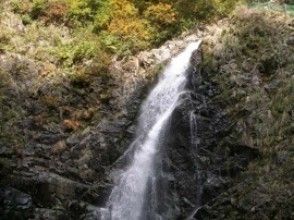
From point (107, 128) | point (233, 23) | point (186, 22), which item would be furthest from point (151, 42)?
point (107, 128)

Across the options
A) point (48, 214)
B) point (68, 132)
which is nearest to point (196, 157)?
point (68, 132)

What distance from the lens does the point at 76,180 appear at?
1508cm

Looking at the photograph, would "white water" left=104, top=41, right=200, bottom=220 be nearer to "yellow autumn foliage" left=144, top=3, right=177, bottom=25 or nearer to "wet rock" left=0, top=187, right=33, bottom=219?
"yellow autumn foliage" left=144, top=3, right=177, bottom=25

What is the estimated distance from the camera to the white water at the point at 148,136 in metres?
15.2

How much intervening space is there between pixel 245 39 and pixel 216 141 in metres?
4.43

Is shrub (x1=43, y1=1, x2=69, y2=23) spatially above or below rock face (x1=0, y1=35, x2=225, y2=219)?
above

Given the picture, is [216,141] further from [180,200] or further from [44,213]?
[44,213]

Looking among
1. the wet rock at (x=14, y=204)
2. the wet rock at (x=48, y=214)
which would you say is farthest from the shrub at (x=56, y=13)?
the wet rock at (x=48, y=214)

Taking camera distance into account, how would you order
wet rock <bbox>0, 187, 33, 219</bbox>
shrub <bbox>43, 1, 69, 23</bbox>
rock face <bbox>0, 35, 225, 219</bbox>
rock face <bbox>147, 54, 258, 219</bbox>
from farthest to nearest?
shrub <bbox>43, 1, 69, 23</bbox> → rock face <bbox>147, 54, 258, 219</bbox> → rock face <bbox>0, 35, 225, 219</bbox> → wet rock <bbox>0, 187, 33, 219</bbox>

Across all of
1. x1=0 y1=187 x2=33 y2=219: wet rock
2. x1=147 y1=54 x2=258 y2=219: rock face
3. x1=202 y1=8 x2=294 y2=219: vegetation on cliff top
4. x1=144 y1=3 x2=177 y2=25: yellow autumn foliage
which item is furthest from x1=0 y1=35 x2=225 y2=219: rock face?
x1=202 y1=8 x2=294 y2=219: vegetation on cliff top

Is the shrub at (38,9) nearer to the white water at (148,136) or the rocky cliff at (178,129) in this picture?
the rocky cliff at (178,129)

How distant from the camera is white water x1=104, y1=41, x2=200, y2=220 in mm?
15172

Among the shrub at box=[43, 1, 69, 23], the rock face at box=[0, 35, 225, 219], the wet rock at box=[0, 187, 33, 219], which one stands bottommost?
the wet rock at box=[0, 187, 33, 219]

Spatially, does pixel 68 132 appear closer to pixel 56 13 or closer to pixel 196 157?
pixel 196 157
